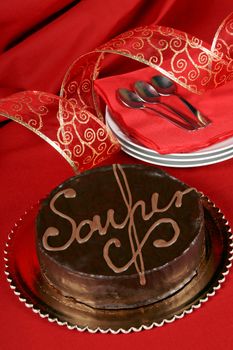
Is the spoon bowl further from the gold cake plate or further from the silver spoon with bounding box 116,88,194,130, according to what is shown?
the gold cake plate

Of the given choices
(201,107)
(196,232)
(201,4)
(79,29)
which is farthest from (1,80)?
(196,232)

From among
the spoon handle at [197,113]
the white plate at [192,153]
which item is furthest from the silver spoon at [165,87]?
the white plate at [192,153]

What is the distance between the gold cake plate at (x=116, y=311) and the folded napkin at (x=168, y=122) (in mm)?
174

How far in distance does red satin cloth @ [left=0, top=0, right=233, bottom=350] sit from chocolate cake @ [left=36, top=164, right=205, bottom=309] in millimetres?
56

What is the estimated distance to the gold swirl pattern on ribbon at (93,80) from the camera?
1084 millimetres

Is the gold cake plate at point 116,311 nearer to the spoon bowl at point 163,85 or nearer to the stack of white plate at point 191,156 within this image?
the stack of white plate at point 191,156

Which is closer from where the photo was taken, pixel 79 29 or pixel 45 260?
pixel 45 260

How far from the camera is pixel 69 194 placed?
37.9 inches

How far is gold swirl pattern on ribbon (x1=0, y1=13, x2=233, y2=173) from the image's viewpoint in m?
1.08

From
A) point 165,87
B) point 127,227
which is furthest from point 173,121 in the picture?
point 127,227

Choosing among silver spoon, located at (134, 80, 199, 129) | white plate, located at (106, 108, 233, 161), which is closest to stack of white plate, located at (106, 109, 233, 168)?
white plate, located at (106, 108, 233, 161)

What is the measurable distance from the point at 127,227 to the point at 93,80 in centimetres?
47

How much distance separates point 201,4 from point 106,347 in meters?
0.99

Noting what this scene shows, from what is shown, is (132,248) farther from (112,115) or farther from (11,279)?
(112,115)
